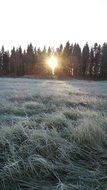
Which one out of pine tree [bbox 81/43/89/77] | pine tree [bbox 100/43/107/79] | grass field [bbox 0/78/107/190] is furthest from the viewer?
pine tree [bbox 81/43/89/77]

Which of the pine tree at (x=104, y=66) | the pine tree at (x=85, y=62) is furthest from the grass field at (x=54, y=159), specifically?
the pine tree at (x=85, y=62)

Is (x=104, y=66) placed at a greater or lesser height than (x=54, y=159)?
greater

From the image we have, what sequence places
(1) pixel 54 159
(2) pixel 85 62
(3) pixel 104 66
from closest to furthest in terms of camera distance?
1. (1) pixel 54 159
2. (3) pixel 104 66
3. (2) pixel 85 62

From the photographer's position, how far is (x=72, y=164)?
4.11 metres

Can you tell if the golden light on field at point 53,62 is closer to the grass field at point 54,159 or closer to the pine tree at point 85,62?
the pine tree at point 85,62

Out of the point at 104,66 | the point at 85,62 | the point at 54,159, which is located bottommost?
the point at 54,159

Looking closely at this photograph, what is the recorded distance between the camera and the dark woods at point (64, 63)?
78250 mm

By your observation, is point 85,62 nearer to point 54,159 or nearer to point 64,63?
point 64,63

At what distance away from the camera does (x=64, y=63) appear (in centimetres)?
8056

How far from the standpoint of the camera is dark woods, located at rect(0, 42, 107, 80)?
7825cm

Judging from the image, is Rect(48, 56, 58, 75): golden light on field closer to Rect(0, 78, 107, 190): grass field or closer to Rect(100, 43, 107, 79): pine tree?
Rect(100, 43, 107, 79): pine tree

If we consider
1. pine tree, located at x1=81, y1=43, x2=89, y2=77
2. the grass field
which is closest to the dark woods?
pine tree, located at x1=81, y1=43, x2=89, y2=77

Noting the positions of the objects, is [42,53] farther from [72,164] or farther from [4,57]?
[72,164]

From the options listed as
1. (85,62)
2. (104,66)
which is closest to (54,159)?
(104,66)
